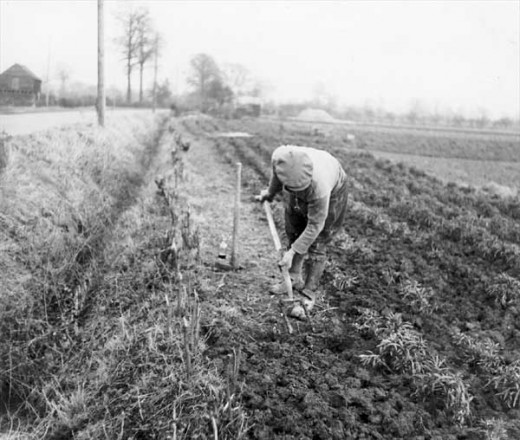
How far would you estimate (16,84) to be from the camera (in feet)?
26.6

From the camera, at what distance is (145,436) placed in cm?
266

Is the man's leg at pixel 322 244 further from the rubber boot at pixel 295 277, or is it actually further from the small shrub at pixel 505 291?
the small shrub at pixel 505 291

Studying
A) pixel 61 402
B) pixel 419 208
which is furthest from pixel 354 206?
pixel 61 402

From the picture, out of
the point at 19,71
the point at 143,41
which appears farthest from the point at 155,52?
the point at 19,71

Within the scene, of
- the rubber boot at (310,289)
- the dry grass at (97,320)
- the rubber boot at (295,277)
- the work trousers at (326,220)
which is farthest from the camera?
the rubber boot at (295,277)

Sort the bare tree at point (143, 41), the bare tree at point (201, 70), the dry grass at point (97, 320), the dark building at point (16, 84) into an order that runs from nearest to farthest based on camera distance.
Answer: the dry grass at point (97, 320) → the dark building at point (16, 84) → the bare tree at point (143, 41) → the bare tree at point (201, 70)

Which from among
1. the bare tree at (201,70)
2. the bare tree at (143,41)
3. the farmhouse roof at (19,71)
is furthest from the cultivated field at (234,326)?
the bare tree at (201,70)

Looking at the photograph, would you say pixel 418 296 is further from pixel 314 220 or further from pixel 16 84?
pixel 16 84

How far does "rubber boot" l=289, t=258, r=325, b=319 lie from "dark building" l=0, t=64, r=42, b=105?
6.61 meters

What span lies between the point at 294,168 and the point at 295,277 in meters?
1.42

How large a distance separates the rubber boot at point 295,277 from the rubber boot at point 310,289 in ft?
0.48

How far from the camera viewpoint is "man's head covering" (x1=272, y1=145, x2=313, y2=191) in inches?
128

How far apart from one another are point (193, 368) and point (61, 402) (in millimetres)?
978

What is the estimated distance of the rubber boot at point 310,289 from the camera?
3.98 meters
